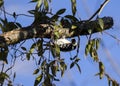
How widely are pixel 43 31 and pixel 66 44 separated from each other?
0.43 feet

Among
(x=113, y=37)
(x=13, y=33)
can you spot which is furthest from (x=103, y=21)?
(x=13, y=33)

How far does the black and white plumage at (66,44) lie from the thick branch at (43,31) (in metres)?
0.04

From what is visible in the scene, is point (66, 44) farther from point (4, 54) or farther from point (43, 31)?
point (4, 54)

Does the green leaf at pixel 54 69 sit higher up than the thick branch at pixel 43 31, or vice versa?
the thick branch at pixel 43 31

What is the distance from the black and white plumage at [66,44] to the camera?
167cm

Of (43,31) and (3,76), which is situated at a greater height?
(43,31)

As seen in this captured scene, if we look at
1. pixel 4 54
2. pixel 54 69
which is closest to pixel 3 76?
pixel 4 54

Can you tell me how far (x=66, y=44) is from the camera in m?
1.69

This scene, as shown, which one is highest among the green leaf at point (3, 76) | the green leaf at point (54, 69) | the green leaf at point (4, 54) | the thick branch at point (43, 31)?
the thick branch at point (43, 31)

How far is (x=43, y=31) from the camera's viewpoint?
1.61 meters

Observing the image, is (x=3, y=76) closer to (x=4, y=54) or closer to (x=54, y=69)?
(x=4, y=54)

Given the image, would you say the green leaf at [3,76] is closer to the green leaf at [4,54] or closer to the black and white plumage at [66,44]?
the green leaf at [4,54]

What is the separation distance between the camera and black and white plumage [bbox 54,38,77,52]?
5.47 feet

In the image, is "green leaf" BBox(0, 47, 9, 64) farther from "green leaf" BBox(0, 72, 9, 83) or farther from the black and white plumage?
the black and white plumage
